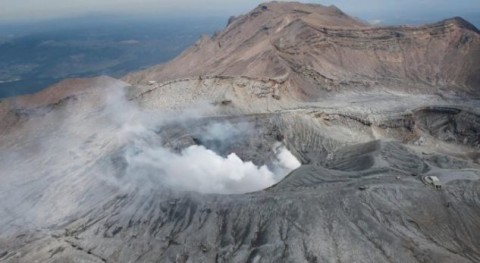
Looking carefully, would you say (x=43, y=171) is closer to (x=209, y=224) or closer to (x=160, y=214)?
(x=160, y=214)

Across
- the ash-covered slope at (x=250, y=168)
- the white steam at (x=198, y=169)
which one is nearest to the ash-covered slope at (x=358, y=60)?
the ash-covered slope at (x=250, y=168)

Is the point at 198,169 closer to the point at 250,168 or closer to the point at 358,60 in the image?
the point at 250,168

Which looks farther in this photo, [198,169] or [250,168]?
[250,168]

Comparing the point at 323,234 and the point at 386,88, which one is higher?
the point at 323,234

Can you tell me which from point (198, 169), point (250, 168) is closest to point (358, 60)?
point (250, 168)

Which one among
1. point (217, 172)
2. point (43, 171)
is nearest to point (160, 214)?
point (217, 172)

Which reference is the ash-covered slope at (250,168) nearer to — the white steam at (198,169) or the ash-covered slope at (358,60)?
the white steam at (198,169)
